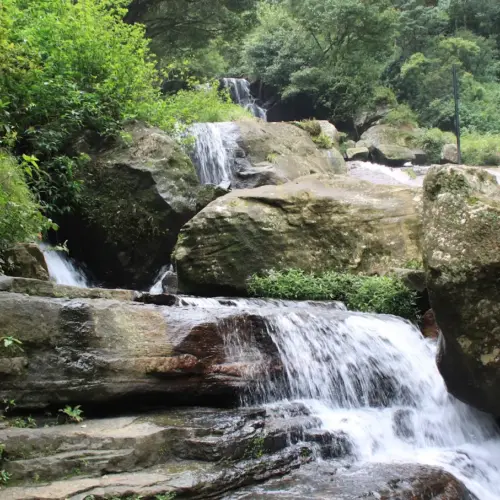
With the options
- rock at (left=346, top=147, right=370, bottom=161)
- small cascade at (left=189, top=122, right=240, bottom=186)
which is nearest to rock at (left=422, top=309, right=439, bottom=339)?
small cascade at (left=189, top=122, right=240, bottom=186)

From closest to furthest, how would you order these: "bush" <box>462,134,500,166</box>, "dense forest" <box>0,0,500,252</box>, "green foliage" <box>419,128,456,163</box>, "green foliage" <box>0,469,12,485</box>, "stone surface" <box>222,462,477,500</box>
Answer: "green foliage" <box>0,469,12,485</box> < "stone surface" <box>222,462,477,500</box> < "dense forest" <box>0,0,500,252</box> < "bush" <box>462,134,500,166</box> < "green foliage" <box>419,128,456,163</box>

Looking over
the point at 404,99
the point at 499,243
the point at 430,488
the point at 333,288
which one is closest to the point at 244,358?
the point at 430,488

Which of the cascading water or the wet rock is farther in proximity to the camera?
the cascading water

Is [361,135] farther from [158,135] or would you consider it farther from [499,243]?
[499,243]

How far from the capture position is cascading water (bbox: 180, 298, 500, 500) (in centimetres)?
521

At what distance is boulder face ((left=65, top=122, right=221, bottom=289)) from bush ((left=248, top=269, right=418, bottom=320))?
2.51 meters

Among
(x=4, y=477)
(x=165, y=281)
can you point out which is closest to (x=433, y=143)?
(x=165, y=281)

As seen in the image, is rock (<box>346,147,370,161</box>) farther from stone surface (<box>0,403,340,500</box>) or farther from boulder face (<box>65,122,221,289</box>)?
stone surface (<box>0,403,340,500</box>)

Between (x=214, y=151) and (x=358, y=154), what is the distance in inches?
425

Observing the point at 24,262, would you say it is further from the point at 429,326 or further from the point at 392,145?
the point at 392,145

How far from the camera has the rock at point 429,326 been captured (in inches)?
310

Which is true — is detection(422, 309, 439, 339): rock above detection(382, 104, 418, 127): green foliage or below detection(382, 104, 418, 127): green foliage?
below

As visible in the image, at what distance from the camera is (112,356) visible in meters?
4.88

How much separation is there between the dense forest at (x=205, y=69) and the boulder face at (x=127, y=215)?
0.48 metres
